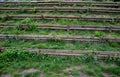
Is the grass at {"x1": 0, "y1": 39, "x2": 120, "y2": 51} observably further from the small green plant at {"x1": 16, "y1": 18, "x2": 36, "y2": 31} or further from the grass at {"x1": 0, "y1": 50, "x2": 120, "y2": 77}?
the small green plant at {"x1": 16, "y1": 18, "x2": 36, "y2": 31}

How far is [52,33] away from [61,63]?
8.35ft

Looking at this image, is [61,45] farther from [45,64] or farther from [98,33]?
[98,33]

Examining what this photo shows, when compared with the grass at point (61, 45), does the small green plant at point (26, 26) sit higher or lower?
higher

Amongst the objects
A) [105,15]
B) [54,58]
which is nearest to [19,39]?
[54,58]

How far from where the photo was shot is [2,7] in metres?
13.3

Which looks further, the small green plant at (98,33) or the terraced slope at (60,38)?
the small green plant at (98,33)

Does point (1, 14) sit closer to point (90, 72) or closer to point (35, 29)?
point (35, 29)

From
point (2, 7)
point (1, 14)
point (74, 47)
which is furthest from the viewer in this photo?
point (2, 7)

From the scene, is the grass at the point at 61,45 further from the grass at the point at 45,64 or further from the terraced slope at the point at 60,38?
the grass at the point at 45,64

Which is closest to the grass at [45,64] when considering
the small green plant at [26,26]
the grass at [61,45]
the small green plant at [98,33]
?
the grass at [61,45]

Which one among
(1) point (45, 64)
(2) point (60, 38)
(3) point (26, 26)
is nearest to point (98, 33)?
(2) point (60, 38)

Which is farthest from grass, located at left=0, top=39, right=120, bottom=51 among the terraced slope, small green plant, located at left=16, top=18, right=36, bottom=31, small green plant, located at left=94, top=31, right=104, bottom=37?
small green plant, located at left=16, top=18, right=36, bottom=31

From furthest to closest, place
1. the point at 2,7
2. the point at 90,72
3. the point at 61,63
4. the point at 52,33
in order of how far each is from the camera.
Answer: the point at 2,7 < the point at 52,33 < the point at 61,63 < the point at 90,72

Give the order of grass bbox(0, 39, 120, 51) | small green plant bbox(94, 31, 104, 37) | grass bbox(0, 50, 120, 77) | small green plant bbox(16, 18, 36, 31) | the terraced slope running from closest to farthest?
grass bbox(0, 50, 120, 77) → the terraced slope → grass bbox(0, 39, 120, 51) → small green plant bbox(94, 31, 104, 37) → small green plant bbox(16, 18, 36, 31)
